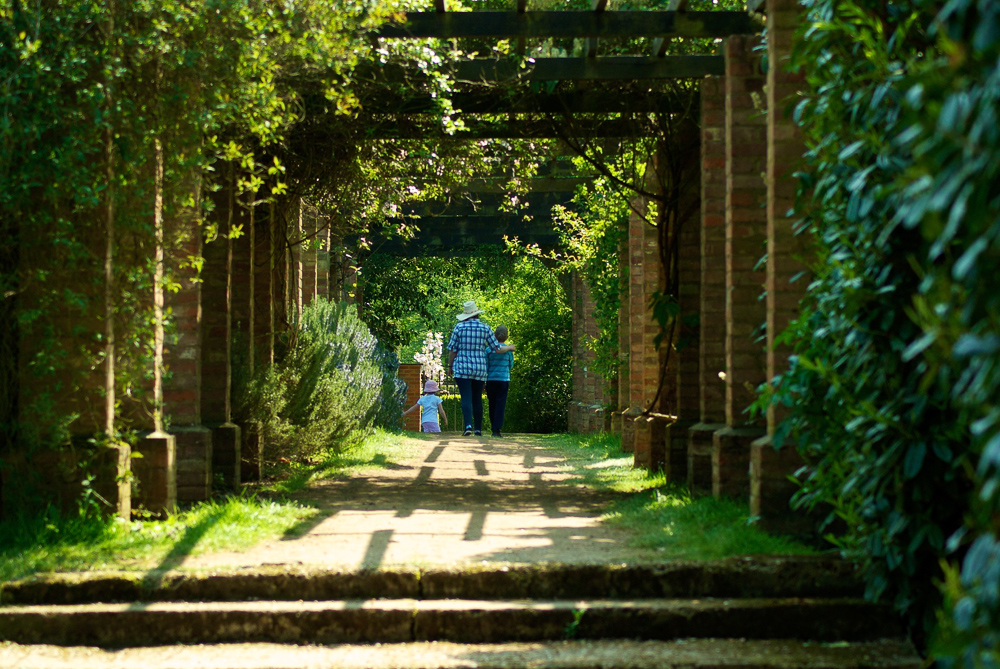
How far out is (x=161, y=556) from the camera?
16.0 ft

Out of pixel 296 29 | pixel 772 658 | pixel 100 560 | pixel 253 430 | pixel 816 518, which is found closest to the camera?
pixel 772 658

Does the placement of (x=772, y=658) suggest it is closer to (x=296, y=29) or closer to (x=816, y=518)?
(x=816, y=518)

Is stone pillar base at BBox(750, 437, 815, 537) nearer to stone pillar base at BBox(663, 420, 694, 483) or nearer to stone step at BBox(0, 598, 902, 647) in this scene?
stone step at BBox(0, 598, 902, 647)

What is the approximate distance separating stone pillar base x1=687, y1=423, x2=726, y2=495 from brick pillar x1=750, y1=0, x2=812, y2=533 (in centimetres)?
178

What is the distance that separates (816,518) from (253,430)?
15.2ft

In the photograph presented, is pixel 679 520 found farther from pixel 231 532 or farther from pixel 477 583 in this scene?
pixel 231 532

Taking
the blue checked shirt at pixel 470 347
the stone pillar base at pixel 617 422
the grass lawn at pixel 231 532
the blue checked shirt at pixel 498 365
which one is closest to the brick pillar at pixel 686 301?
the grass lawn at pixel 231 532

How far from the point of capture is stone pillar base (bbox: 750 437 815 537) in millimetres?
5094

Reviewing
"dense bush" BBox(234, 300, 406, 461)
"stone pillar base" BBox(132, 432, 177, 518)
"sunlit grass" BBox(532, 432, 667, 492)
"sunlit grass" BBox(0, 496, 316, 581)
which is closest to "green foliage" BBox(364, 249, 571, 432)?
"sunlit grass" BBox(532, 432, 667, 492)

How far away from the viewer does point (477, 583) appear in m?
4.56

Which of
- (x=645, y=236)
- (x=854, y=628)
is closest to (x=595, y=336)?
(x=645, y=236)

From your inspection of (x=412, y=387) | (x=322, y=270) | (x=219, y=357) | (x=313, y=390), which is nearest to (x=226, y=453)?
(x=219, y=357)

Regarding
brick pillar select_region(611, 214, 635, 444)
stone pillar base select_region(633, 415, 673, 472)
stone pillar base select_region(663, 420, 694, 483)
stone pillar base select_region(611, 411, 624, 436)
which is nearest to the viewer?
stone pillar base select_region(663, 420, 694, 483)

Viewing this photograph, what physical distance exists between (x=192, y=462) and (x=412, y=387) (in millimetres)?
13754
